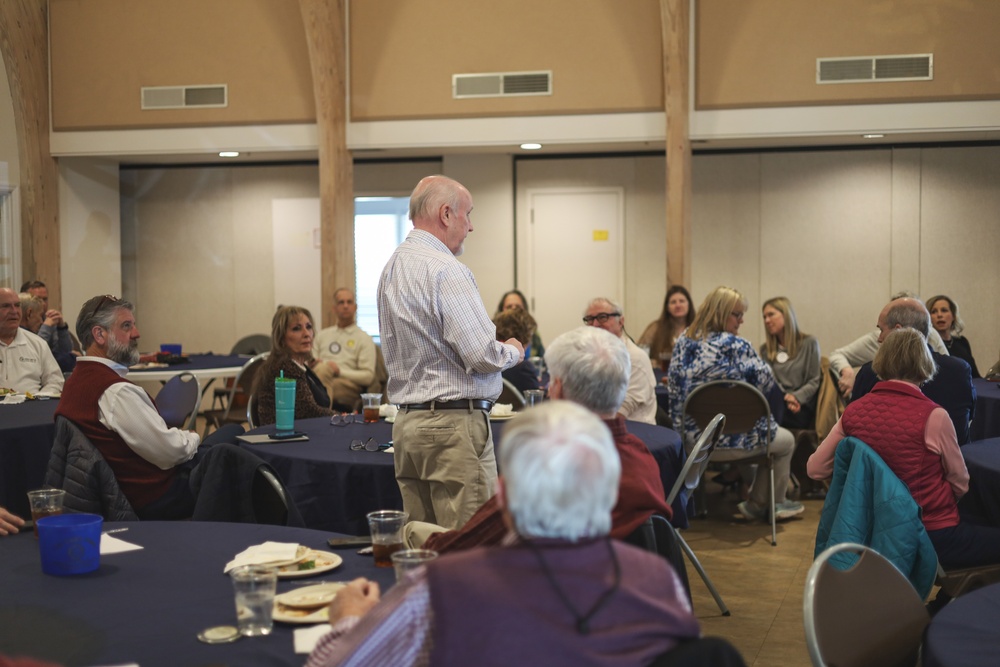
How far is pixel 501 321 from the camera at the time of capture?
216 inches

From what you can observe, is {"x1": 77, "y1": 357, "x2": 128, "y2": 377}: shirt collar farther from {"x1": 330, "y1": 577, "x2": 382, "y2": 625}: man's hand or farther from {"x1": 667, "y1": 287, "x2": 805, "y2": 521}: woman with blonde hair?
{"x1": 667, "y1": 287, "x2": 805, "y2": 521}: woman with blonde hair

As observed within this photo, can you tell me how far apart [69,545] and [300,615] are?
25.5 inches

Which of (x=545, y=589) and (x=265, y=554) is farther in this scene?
(x=265, y=554)

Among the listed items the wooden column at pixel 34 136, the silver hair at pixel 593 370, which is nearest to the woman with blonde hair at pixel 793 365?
the silver hair at pixel 593 370

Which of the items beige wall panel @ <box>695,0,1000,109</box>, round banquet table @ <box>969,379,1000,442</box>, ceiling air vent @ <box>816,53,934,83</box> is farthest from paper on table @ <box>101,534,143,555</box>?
ceiling air vent @ <box>816,53,934,83</box>

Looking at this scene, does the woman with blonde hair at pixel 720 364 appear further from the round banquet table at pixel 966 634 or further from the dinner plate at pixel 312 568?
the dinner plate at pixel 312 568

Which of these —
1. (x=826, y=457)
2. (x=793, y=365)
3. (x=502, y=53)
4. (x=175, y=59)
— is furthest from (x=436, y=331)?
(x=175, y=59)

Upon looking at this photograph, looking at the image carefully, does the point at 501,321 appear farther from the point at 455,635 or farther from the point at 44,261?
the point at 44,261

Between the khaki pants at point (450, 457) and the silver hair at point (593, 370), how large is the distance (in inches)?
43.0

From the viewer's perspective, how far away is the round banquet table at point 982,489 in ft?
11.8

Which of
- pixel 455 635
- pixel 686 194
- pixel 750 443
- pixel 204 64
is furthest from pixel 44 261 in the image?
pixel 455 635

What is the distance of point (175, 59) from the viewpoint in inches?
377

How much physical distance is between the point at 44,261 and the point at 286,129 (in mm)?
2824

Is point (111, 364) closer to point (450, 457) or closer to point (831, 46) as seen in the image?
point (450, 457)
